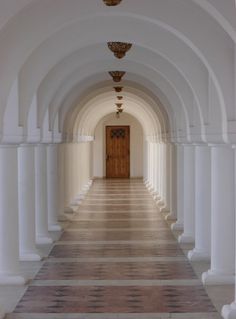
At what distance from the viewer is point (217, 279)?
1231 centimetres

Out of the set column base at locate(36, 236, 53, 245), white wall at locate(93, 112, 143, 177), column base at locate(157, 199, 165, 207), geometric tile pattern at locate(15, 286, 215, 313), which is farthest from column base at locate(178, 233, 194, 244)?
white wall at locate(93, 112, 143, 177)

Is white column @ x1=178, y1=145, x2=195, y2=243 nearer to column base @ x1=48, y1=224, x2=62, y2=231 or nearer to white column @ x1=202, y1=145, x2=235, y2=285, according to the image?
column base @ x1=48, y1=224, x2=62, y2=231

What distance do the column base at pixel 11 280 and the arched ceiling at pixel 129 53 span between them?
254 cm

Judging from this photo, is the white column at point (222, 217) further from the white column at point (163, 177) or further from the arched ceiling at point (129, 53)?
the white column at point (163, 177)

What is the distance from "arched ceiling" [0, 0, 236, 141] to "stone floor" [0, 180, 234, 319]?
2.63m

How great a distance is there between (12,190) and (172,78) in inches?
221

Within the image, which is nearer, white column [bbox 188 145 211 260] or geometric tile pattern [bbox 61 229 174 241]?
white column [bbox 188 145 211 260]

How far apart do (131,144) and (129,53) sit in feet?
93.6

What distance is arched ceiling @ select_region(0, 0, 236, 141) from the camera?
10.7m

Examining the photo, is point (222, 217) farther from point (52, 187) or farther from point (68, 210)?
point (68, 210)

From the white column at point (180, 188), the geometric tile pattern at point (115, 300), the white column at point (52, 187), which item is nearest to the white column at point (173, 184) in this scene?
the white column at point (180, 188)

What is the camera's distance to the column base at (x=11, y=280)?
1232 cm

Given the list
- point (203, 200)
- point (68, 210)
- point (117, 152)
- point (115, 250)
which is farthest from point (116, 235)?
point (117, 152)

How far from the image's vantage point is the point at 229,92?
10758 millimetres
